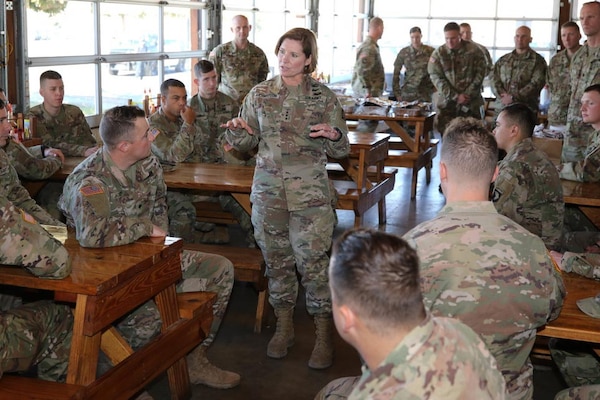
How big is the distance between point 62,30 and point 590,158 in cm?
443

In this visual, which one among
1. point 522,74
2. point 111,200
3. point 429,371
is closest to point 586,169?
point 111,200

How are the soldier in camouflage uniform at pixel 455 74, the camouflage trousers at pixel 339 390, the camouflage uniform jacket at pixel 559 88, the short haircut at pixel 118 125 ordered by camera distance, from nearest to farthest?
the camouflage trousers at pixel 339 390 → the short haircut at pixel 118 125 → the camouflage uniform jacket at pixel 559 88 → the soldier in camouflage uniform at pixel 455 74

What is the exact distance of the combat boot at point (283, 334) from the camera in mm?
3959

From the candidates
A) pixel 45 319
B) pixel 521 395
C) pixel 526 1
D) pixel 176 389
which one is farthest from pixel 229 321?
pixel 526 1

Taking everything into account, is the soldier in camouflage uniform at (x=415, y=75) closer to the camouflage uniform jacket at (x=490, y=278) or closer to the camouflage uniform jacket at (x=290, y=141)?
the camouflage uniform jacket at (x=290, y=141)

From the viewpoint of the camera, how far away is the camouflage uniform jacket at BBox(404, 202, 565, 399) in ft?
6.93

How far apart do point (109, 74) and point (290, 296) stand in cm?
418

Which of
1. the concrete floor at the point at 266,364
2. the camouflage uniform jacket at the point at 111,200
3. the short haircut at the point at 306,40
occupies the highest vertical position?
the short haircut at the point at 306,40

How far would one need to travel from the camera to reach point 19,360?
2.62m

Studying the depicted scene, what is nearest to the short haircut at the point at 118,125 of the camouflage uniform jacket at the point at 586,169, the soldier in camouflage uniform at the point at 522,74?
the camouflage uniform jacket at the point at 586,169

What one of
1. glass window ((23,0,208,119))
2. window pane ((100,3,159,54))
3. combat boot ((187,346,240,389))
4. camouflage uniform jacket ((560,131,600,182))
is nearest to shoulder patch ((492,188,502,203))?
camouflage uniform jacket ((560,131,600,182))

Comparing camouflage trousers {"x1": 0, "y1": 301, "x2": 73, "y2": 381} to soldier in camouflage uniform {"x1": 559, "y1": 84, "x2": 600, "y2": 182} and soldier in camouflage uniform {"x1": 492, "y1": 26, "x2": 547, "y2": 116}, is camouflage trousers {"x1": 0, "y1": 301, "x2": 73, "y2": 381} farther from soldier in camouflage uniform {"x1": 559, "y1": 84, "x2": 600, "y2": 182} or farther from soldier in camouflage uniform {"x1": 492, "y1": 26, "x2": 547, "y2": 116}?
soldier in camouflage uniform {"x1": 492, "y1": 26, "x2": 547, "y2": 116}

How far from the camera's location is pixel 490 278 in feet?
6.93

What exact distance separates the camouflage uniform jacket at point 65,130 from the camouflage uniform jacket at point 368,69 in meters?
4.97
